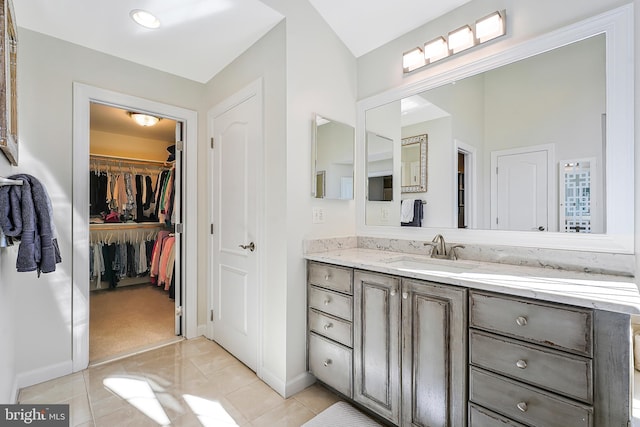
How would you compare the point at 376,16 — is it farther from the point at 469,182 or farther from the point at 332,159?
the point at 469,182

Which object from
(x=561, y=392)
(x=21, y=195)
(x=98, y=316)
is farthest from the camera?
(x=98, y=316)

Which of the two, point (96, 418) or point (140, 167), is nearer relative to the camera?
point (96, 418)

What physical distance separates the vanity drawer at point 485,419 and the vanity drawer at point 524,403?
0.07 feet

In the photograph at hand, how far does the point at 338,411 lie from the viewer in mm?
1800

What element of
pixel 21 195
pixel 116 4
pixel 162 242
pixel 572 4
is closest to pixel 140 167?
pixel 162 242

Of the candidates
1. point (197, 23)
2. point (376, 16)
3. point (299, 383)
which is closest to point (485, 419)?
point (299, 383)

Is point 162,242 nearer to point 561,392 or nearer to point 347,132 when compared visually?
point 347,132

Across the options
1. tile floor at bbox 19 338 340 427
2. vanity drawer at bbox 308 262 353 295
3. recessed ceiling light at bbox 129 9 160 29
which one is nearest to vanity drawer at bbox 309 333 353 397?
tile floor at bbox 19 338 340 427

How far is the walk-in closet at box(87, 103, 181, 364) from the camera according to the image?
3791mm

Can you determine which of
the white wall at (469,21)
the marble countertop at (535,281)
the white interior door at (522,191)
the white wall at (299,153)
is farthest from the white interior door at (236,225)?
the white interior door at (522,191)

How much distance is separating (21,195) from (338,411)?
2.00 meters

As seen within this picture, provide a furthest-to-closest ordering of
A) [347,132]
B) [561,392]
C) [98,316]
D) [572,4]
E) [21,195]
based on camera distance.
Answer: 1. [98,316]
2. [347,132]
3. [572,4]
4. [21,195]
5. [561,392]

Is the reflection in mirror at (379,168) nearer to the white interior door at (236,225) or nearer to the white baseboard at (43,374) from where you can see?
the white interior door at (236,225)

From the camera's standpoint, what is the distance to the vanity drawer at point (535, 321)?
1.05m
